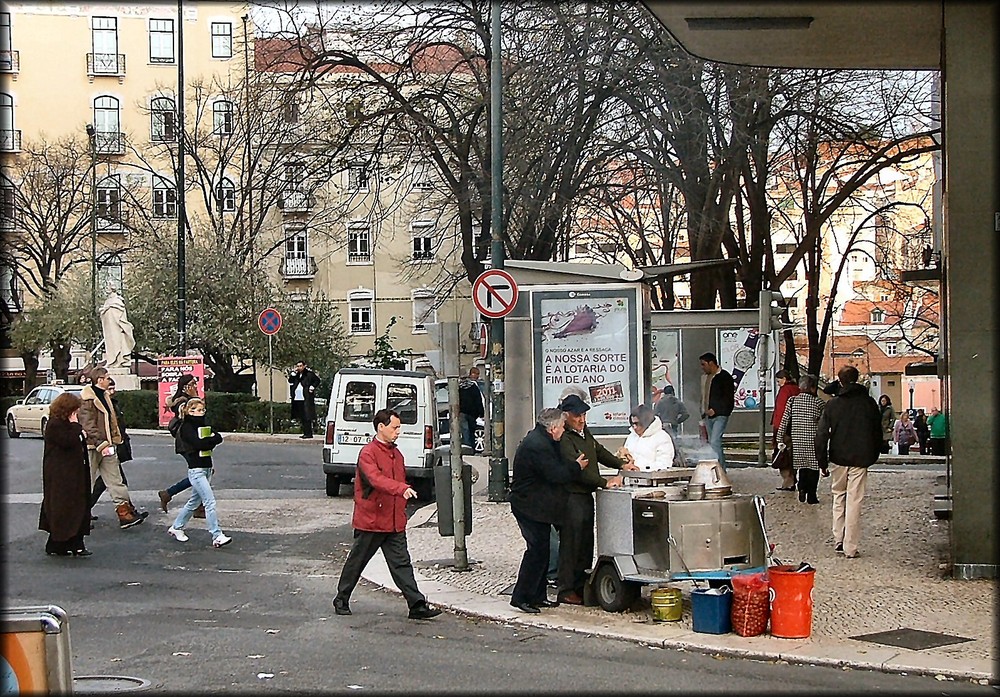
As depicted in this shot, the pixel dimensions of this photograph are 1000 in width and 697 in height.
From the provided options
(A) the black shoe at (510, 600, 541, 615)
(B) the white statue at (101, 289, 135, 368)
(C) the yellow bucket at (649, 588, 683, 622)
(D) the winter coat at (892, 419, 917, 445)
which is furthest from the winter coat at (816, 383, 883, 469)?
(D) the winter coat at (892, 419, 917, 445)

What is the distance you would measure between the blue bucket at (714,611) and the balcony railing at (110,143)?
46.4m

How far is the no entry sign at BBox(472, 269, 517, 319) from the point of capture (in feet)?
51.0

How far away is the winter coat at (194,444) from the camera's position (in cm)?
1509

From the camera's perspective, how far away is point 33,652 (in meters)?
4.72

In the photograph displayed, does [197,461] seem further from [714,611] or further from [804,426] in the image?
[804,426]

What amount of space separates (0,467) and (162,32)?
4270 centimetres

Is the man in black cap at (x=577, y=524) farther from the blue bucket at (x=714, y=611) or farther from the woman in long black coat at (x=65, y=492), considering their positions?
the woman in long black coat at (x=65, y=492)

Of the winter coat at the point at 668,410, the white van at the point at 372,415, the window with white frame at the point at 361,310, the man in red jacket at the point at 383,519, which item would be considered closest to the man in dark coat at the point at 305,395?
the white van at the point at 372,415

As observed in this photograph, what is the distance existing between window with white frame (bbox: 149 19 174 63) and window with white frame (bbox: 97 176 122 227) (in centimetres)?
600

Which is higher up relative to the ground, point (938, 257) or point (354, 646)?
point (938, 257)

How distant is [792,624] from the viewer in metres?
9.61

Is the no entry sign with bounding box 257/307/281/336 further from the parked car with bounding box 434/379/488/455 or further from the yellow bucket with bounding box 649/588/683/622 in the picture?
the yellow bucket with bounding box 649/588/683/622

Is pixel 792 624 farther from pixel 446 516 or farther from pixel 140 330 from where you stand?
pixel 140 330

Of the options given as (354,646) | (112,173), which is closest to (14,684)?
(354,646)
